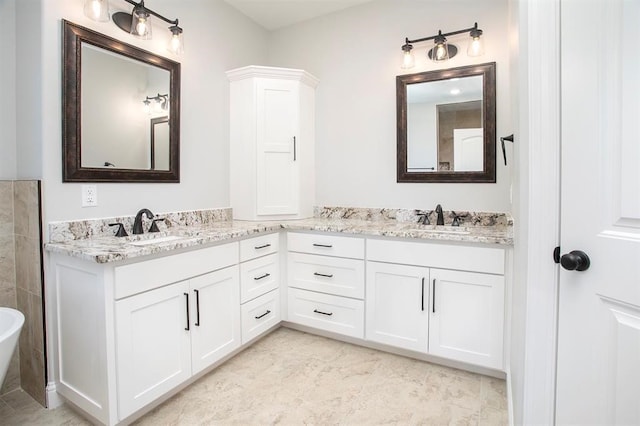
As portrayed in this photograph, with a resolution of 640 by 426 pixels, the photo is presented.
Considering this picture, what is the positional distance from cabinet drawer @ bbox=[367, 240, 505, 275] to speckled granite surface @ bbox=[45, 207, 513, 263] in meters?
0.06

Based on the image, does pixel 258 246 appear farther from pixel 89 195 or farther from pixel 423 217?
pixel 423 217

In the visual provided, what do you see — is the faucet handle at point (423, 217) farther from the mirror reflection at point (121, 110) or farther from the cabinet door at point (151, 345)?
the mirror reflection at point (121, 110)

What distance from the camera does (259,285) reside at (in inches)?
94.2

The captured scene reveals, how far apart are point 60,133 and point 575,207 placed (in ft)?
7.55

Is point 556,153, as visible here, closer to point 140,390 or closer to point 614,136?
point 614,136

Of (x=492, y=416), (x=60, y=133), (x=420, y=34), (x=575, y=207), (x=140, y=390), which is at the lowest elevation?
(x=492, y=416)

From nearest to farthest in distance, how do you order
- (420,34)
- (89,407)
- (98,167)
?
(89,407), (98,167), (420,34)

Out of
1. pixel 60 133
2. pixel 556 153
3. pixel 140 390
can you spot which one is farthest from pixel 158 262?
pixel 556 153

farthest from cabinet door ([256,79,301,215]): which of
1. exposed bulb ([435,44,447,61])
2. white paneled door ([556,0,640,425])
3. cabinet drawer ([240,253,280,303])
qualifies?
white paneled door ([556,0,640,425])

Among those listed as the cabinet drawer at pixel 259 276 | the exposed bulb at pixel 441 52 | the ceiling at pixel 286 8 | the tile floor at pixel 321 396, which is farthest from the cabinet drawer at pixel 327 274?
the ceiling at pixel 286 8

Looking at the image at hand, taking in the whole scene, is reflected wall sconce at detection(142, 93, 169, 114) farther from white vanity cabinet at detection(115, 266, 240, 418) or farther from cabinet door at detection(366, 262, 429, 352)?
cabinet door at detection(366, 262, 429, 352)

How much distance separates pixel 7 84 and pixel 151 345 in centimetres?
159

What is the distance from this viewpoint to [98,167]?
1955 millimetres

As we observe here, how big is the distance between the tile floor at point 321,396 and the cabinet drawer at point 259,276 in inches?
16.7
